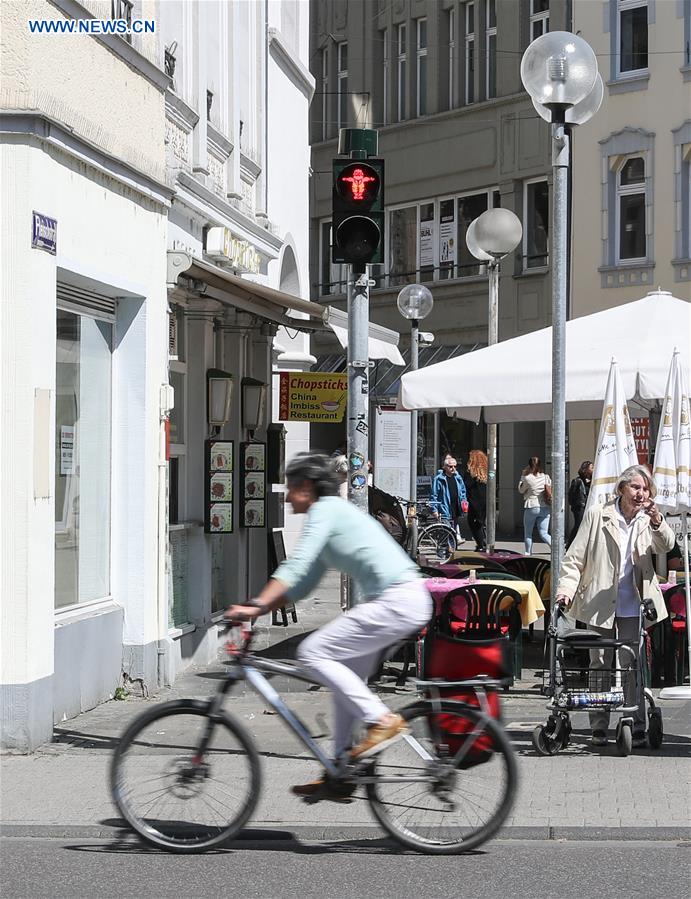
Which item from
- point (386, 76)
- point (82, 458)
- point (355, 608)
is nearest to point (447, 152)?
point (386, 76)

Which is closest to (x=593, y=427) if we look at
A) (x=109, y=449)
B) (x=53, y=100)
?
(x=109, y=449)

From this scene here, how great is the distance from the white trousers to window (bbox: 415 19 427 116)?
101 ft

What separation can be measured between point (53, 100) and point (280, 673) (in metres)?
4.75

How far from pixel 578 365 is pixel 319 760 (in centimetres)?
569

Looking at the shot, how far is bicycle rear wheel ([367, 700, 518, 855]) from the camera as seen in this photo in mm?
6398

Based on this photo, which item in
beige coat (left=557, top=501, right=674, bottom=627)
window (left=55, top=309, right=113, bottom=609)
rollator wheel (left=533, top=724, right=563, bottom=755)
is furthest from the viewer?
window (left=55, top=309, right=113, bottom=609)

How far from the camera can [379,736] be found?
6.36 m

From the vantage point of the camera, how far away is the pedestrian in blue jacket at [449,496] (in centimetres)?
2652

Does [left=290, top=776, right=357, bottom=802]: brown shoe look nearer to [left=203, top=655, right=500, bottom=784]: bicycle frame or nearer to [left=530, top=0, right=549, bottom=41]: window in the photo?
[left=203, top=655, right=500, bottom=784]: bicycle frame

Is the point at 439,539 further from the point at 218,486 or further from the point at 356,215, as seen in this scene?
the point at 356,215

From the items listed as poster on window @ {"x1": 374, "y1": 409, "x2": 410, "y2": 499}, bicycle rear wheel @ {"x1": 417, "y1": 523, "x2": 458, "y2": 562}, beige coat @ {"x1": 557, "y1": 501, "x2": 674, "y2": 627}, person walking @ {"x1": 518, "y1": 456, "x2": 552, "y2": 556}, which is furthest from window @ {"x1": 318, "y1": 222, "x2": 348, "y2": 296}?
beige coat @ {"x1": 557, "y1": 501, "x2": 674, "y2": 627}

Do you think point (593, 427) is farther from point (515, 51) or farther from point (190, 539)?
point (190, 539)

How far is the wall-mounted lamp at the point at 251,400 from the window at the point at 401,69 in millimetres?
22595

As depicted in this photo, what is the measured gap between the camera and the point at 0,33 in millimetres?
9047
